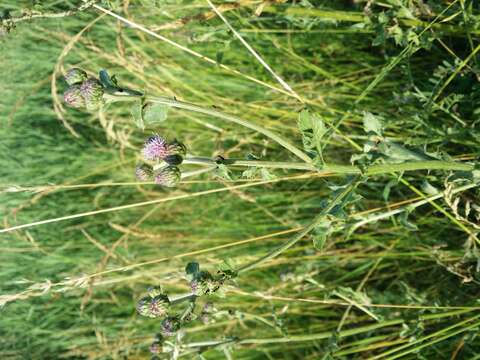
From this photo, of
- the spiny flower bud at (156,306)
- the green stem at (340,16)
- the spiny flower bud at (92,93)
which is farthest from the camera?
the green stem at (340,16)

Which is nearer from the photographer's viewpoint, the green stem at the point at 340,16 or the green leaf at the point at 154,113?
the green leaf at the point at 154,113

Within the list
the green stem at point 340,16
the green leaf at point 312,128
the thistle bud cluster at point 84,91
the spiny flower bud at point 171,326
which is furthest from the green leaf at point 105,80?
the green stem at point 340,16

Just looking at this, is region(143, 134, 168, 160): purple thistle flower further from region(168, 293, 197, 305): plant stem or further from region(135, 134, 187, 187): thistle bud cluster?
region(168, 293, 197, 305): plant stem

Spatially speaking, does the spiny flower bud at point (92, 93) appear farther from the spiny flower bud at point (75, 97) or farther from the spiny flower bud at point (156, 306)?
the spiny flower bud at point (156, 306)

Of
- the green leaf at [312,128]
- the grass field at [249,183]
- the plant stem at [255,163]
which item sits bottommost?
the grass field at [249,183]

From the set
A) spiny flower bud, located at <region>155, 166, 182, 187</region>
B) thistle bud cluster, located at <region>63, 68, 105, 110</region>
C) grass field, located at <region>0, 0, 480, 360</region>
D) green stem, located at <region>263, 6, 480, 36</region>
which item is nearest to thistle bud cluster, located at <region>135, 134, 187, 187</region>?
spiny flower bud, located at <region>155, 166, 182, 187</region>

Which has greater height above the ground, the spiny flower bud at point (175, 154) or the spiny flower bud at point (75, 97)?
the spiny flower bud at point (75, 97)

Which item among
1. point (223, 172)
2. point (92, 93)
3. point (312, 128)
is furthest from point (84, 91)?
point (312, 128)

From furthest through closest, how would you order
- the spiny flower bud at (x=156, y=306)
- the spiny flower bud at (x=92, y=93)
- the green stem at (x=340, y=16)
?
the green stem at (x=340, y=16) → the spiny flower bud at (x=156, y=306) → the spiny flower bud at (x=92, y=93)
